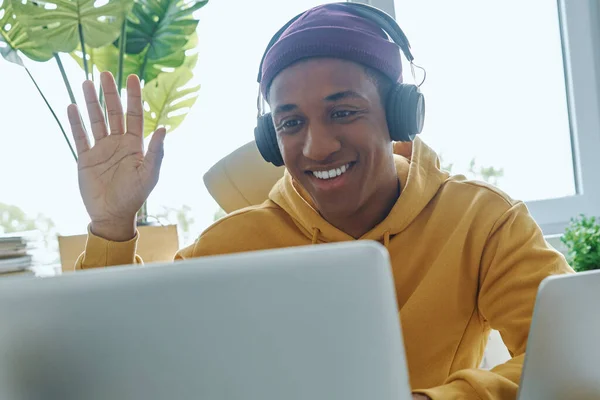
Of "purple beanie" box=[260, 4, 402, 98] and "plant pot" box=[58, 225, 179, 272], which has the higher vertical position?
"purple beanie" box=[260, 4, 402, 98]

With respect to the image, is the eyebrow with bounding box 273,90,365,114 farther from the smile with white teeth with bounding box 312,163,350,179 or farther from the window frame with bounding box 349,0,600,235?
the window frame with bounding box 349,0,600,235

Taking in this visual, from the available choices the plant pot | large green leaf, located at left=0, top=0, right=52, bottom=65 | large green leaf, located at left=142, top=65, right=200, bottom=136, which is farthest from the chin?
large green leaf, located at left=0, top=0, right=52, bottom=65

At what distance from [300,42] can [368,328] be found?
2.64 feet

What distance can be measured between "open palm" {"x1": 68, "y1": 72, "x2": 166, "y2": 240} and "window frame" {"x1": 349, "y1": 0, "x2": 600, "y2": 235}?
1.30 metres

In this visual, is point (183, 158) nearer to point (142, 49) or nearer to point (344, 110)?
point (142, 49)

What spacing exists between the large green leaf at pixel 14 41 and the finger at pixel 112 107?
72 centimetres

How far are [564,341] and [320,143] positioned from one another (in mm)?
663

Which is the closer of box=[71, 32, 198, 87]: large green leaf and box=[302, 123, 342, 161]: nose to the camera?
box=[302, 123, 342, 161]: nose

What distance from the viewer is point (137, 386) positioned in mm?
401

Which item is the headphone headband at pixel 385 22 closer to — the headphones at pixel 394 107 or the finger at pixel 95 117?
the headphones at pixel 394 107

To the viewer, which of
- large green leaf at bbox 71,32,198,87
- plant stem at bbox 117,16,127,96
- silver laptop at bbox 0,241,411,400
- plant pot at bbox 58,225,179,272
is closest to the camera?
silver laptop at bbox 0,241,411,400

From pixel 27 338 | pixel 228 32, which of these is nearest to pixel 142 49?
pixel 228 32

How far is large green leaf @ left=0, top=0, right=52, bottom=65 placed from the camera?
1.77 meters

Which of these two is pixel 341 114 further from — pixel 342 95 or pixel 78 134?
pixel 78 134
